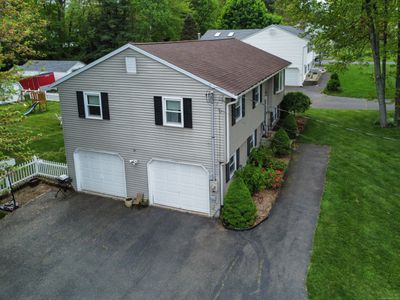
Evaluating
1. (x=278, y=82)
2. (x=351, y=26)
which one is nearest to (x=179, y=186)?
(x=278, y=82)

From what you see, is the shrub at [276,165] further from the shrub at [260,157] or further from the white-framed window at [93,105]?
the white-framed window at [93,105]

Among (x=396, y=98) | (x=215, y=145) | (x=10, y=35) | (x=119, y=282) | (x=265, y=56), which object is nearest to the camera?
(x=119, y=282)

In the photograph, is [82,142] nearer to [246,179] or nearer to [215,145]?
[215,145]

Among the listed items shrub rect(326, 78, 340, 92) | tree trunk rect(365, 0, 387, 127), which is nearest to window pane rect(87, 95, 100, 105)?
tree trunk rect(365, 0, 387, 127)

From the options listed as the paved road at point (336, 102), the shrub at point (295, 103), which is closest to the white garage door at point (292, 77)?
the paved road at point (336, 102)

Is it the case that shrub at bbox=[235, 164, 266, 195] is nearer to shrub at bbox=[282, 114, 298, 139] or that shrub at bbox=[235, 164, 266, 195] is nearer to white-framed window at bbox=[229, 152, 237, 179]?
white-framed window at bbox=[229, 152, 237, 179]

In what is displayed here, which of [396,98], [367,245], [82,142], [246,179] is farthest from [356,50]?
[82,142]

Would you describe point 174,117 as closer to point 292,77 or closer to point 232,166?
point 232,166
